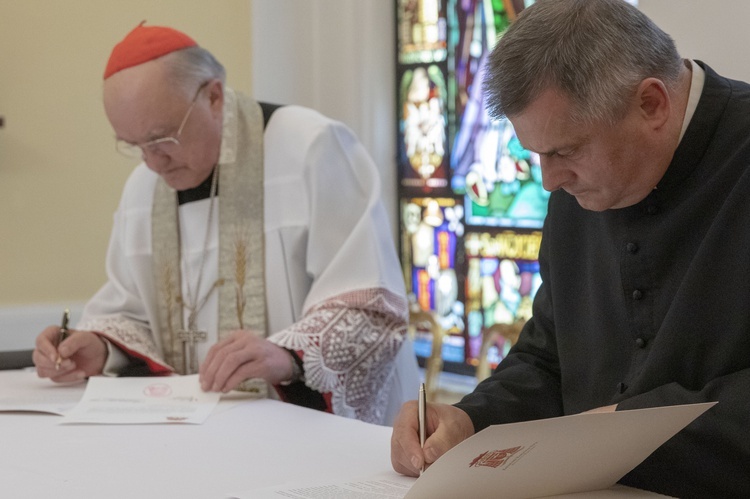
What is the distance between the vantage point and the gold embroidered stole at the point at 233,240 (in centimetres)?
387

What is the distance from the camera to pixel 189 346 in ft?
12.8

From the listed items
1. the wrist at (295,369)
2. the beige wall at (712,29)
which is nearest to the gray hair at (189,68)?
the wrist at (295,369)

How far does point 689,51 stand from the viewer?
3.72 m

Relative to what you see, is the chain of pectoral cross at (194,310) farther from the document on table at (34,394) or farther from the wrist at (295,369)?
the wrist at (295,369)

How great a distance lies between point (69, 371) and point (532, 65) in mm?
2105

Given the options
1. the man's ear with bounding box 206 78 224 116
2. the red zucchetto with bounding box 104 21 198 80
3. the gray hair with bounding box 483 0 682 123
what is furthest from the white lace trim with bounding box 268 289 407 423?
the gray hair with bounding box 483 0 682 123

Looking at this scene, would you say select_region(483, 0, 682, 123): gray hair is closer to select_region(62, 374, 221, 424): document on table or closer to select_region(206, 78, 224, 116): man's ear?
select_region(62, 374, 221, 424): document on table

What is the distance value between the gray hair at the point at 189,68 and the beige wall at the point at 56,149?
2.01m

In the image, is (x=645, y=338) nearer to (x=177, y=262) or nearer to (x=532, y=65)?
(x=532, y=65)

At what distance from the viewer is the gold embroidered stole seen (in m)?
3.87

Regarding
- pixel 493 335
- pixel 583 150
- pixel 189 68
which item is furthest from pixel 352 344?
pixel 583 150

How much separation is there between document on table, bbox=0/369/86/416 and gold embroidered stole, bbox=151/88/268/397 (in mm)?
506

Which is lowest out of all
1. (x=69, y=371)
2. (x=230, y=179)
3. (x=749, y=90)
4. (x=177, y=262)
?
(x=69, y=371)

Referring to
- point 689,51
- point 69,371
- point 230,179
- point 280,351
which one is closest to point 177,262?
point 230,179
